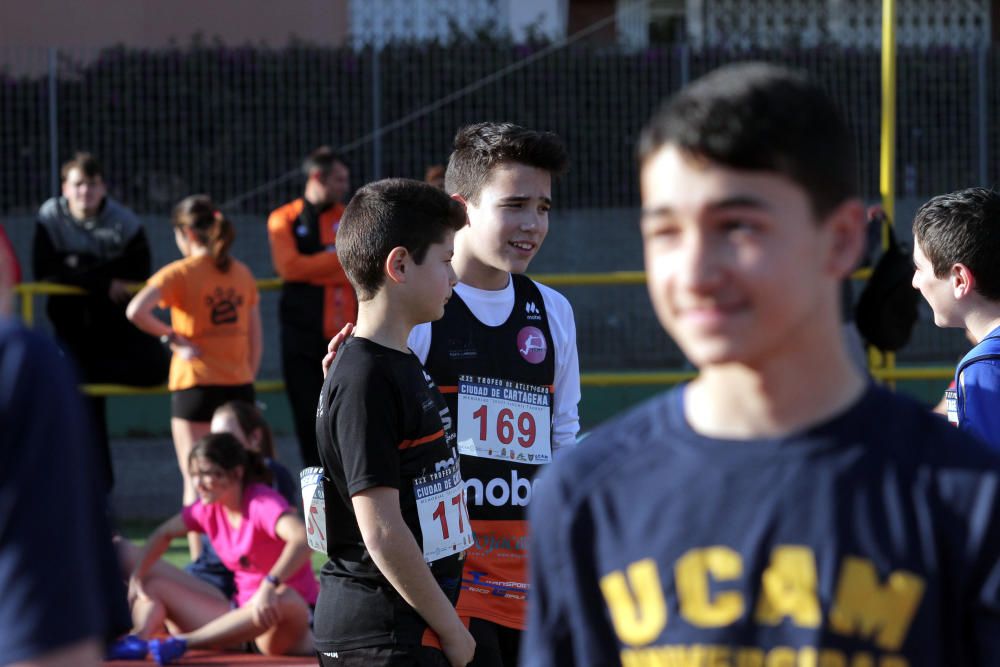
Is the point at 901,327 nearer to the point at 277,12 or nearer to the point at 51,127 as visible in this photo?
the point at 51,127

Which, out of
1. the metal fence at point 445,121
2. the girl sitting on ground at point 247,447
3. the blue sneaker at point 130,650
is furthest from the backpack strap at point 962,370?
the metal fence at point 445,121

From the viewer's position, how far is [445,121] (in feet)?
37.0

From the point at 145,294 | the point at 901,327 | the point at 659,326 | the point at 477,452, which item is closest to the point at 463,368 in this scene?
the point at 477,452

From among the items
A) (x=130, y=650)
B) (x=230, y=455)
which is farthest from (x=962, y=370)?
(x=130, y=650)

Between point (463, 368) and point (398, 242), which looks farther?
point (463, 368)

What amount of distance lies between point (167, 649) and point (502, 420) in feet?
9.30

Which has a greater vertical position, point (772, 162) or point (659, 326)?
point (772, 162)

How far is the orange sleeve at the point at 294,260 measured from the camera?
26.2 ft

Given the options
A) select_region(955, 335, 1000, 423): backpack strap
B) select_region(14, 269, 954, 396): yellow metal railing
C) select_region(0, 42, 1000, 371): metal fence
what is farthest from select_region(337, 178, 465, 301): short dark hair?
select_region(0, 42, 1000, 371): metal fence

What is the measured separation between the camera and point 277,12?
54.0 feet

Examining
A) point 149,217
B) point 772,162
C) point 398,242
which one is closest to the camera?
point 772,162

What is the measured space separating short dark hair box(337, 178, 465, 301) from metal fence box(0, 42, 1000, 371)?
7396mm

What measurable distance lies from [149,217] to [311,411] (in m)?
3.89

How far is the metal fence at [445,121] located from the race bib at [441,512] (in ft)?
24.7
